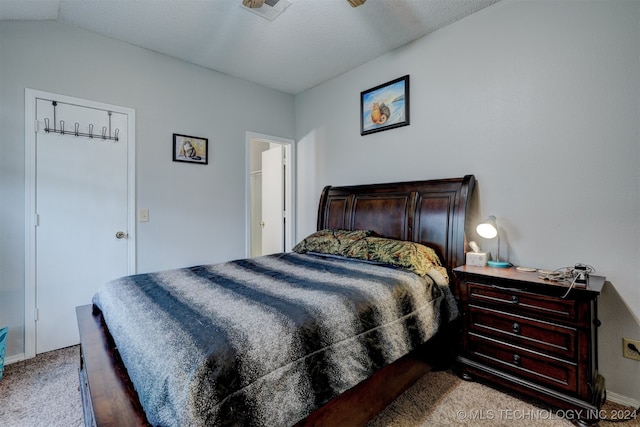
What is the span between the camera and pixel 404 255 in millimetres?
2227

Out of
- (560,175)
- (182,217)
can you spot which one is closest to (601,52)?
(560,175)

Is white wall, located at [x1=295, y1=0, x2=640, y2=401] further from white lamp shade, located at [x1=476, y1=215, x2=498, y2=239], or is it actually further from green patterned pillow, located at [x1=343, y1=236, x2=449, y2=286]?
green patterned pillow, located at [x1=343, y1=236, x2=449, y2=286]

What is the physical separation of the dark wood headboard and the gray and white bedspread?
51 cm

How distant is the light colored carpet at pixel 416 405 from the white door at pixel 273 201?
2611mm

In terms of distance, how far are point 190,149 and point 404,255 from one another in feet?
8.20

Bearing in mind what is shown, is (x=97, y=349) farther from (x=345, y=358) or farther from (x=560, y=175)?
(x=560, y=175)

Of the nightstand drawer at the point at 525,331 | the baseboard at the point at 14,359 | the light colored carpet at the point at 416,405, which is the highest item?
the nightstand drawer at the point at 525,331

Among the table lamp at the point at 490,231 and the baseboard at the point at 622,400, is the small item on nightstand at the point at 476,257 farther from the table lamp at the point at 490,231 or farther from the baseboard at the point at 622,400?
the baseboard at the point at 622,400

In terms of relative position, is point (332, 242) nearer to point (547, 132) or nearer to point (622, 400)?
point (547, 132)

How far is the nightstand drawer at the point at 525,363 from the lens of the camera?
1.69m

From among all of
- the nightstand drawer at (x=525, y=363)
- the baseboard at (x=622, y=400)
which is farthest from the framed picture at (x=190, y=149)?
the baseboard at (x=622, y=400)

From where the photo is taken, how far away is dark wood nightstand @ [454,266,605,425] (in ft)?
5.34

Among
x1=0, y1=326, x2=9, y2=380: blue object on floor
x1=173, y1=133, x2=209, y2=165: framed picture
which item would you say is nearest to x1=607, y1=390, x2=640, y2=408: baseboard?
x1=173, y1=133, x2=209, y2=165: framed picture

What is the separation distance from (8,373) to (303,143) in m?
3.51
